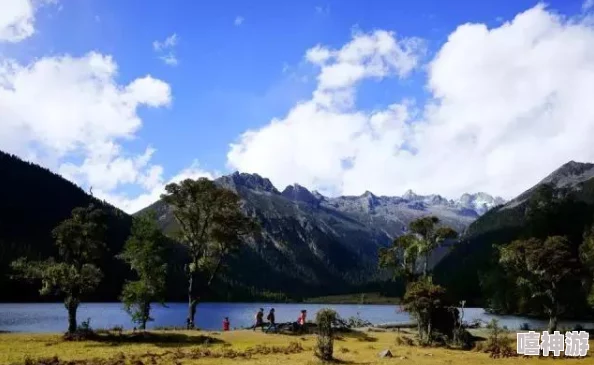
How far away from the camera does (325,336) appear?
39.3 metres

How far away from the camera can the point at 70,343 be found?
4644 centimetres

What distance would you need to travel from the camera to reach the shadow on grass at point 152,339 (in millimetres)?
48269

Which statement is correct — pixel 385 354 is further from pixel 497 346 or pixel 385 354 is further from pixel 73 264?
pixel 73 264

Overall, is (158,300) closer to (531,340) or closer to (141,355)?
(141,355)

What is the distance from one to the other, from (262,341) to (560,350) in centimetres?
2552

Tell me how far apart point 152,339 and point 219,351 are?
9.81 meters

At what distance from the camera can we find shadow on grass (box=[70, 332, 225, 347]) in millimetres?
48269

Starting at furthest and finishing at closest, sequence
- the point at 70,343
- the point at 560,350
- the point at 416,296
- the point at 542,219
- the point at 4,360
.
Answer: the point at 542,219, the point at 416,296, the point at 70,343, the point at 560,350, the point at 4,360

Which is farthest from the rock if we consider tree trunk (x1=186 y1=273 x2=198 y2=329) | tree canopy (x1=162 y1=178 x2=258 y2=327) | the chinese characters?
tree canopy (x1=162 y1=178 x2=258 y2=327)

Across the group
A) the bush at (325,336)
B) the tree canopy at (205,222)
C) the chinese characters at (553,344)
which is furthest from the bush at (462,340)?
the tree canopy at (205,222)

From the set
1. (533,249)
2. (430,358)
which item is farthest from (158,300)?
(533,249)

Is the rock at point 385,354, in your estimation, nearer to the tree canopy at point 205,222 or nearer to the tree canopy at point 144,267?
the tree canopy at point 144,267

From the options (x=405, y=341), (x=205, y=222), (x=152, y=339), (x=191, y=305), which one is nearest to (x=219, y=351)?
(x=152, y=339)

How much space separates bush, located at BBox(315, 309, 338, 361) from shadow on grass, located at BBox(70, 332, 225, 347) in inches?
509
